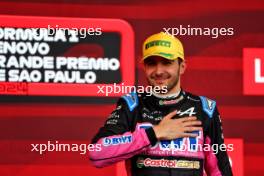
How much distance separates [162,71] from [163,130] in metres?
0.20

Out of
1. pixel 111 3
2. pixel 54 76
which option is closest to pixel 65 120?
pixel 54 76

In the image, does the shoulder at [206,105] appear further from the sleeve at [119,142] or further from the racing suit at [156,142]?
the sleeve at [119,142]

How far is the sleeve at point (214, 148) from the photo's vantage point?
191 cm

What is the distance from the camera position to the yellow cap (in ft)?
6.08

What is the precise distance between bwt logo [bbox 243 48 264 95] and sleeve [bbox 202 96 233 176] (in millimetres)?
895

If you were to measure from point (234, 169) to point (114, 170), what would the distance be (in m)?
0.59

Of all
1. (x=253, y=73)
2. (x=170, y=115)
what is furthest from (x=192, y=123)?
(x=253, y=73)

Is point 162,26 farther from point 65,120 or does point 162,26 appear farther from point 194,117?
point 194,117

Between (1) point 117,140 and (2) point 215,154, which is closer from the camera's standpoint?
(1) point 117,140

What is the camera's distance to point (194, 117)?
1880 mm

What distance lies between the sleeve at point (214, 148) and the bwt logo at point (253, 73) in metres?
0.89

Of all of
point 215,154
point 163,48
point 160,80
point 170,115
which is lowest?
point 215,154

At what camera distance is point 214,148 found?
1909 mm

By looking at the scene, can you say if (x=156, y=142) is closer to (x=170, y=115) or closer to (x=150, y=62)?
(x=170, y=115)
